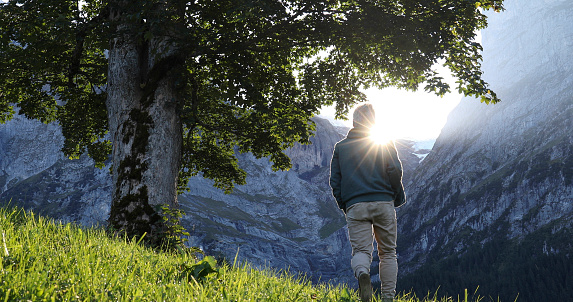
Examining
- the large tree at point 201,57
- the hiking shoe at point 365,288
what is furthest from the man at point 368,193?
the large tree at point 201,57

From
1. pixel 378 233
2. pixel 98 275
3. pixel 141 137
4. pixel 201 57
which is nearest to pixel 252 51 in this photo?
pixel 201 57

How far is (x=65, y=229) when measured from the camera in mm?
4773

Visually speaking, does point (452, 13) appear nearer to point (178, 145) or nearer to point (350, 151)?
point (350, 151)

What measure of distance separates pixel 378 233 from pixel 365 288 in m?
1.10

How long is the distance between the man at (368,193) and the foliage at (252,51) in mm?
3513

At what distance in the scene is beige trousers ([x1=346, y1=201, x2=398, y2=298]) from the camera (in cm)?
571

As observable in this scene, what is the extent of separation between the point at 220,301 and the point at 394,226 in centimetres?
327

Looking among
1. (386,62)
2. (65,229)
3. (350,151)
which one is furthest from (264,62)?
(65,229)

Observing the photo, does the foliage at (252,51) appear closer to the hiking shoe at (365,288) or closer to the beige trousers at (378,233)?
the beige trousers at (378,233)

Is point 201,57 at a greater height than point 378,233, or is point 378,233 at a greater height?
point 201,57

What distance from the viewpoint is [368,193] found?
5.84 meters

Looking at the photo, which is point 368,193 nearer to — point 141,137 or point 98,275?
point 98,275

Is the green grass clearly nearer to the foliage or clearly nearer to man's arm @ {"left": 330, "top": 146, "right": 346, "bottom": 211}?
man's arm @ {"left": 330, "top": 146, "right": 346, "bottom": 211}

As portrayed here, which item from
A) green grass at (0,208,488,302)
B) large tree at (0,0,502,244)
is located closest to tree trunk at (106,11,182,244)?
large tree at (0,0,502,244)
